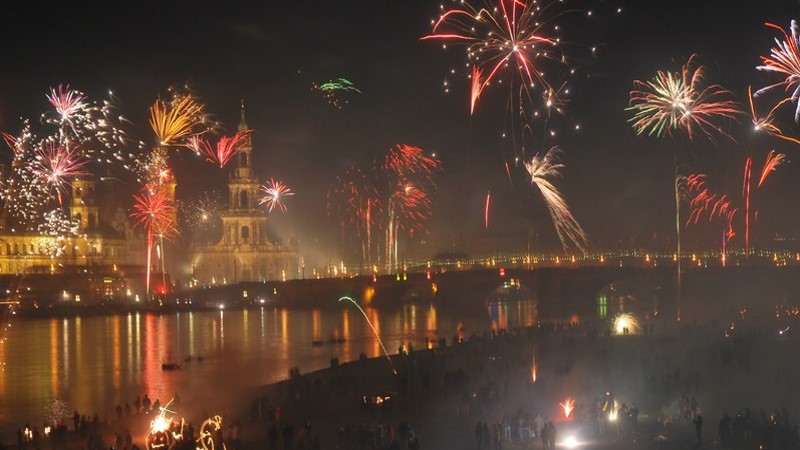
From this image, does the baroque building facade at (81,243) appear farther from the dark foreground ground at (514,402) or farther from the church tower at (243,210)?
the dark foreground ground at (514,402)

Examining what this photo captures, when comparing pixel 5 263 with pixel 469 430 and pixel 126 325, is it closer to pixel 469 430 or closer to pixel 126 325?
pixel 126 325

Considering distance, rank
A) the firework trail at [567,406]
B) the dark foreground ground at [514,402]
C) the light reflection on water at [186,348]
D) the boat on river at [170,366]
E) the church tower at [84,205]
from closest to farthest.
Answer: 1. the dark foreground ground at [514,402]
2. the firework trail at [567,406]
3. the light reflection on water at [186,348]
4. the boat on river at [170,366]
5. the church tower at [84,205]

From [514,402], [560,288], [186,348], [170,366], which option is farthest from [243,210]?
[514,402]

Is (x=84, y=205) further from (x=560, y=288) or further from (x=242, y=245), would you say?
(x=560, y=288)

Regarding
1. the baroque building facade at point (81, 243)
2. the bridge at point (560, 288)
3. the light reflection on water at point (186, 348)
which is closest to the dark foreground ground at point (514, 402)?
the light reflection on water at point (186, 348)

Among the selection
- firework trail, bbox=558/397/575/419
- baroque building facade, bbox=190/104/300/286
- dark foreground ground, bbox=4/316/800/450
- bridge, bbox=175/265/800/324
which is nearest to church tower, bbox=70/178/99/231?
baroque building facade, bbox=190/104/300/286

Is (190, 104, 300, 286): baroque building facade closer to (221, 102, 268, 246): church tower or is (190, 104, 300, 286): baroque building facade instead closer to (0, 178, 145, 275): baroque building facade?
(221, 102, 268, 246): church tower

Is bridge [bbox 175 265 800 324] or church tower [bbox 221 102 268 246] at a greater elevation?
church tower [bbox 221 102 268 246]
